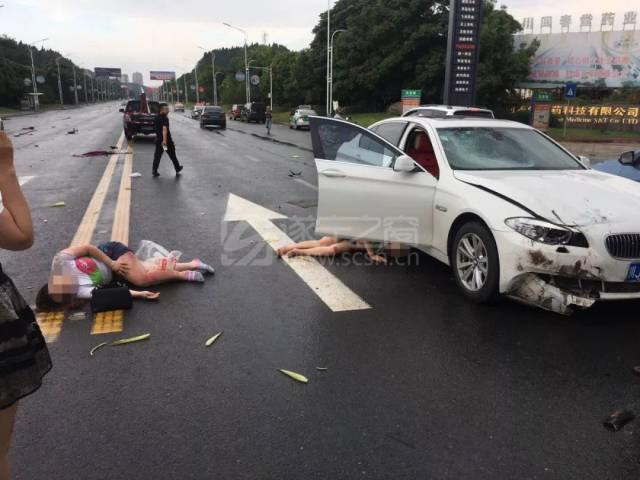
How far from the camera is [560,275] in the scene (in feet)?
14.2

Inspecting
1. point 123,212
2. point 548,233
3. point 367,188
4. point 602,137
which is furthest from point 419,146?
point 602,137

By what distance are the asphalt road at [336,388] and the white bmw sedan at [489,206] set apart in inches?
14.9

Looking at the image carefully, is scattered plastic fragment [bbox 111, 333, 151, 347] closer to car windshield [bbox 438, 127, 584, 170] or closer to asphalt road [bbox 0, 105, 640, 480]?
asphalt road [bbox 0, 105, 640, 480]

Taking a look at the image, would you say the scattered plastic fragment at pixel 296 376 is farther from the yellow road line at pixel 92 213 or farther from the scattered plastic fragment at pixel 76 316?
the yellow road line at pixel 92 213

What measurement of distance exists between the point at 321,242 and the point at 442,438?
3.92m

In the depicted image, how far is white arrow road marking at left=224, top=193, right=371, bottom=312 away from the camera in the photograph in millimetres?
5055

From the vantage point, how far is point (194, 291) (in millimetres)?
5324

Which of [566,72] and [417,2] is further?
[417,2]

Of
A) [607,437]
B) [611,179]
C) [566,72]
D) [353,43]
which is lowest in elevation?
[607,437]

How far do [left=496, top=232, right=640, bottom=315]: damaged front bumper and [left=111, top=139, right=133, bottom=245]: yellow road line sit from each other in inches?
184

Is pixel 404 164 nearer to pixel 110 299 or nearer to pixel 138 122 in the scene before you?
pixel 110 299

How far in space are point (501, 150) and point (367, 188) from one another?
1.47 m

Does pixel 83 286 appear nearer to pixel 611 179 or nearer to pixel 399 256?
pixel 399 256

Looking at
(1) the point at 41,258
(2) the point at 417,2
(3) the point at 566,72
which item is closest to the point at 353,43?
(2) the point at 417,2
